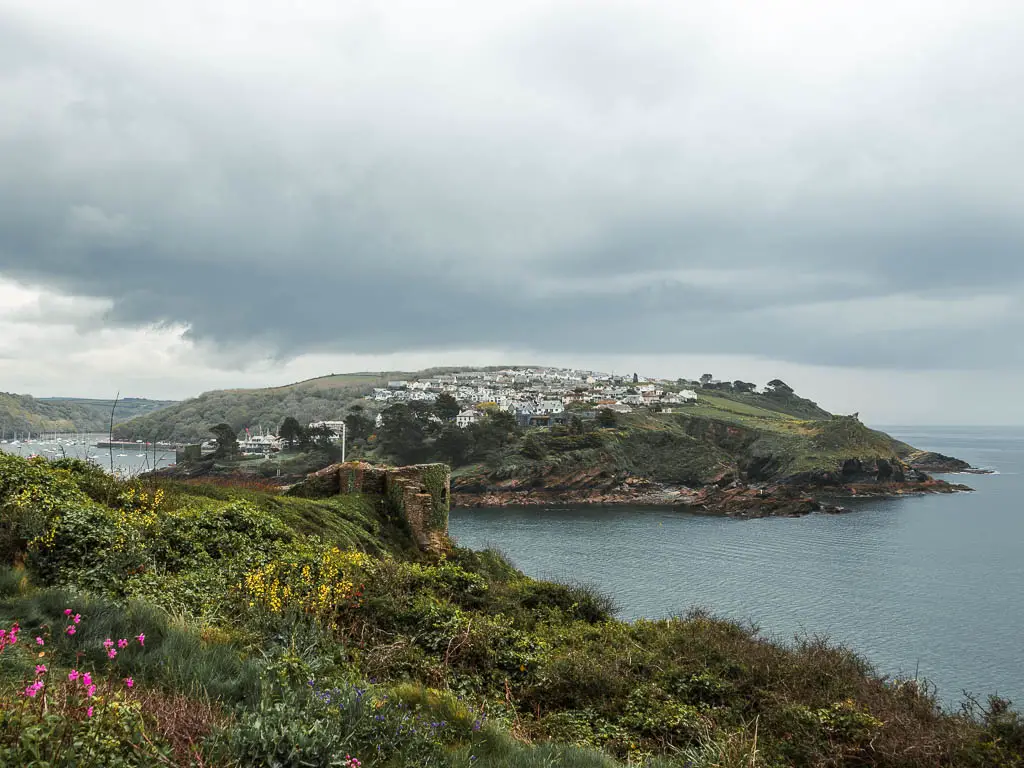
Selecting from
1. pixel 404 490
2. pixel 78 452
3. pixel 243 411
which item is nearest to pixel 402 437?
pixel 243 411

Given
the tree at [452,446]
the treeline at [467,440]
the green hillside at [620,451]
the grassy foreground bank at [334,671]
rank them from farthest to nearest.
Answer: the tree at [452,446] < the treeline at [467,440] < the green hillside at [620,451] < the grassy foreground bank at [334,671]

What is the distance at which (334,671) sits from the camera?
6.41m

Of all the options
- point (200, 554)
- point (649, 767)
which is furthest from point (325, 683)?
point (200, 554)

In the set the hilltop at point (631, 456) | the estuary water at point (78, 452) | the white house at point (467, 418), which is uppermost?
the estuary water at point (78, 452)

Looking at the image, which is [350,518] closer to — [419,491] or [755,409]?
[419,491]

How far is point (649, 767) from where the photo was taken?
6.00 metres

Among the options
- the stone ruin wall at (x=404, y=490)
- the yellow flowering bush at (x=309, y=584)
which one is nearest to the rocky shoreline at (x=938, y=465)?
the stone ruin wall at (x=404, y=490)

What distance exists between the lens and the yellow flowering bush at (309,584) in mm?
7930

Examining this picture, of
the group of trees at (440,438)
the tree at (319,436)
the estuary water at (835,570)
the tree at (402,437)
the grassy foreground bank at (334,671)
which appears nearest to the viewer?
the grassy foreground bank at (334,671)

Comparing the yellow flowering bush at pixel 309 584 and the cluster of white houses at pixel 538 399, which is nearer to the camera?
the yellow flowering bush at pixel 309 584

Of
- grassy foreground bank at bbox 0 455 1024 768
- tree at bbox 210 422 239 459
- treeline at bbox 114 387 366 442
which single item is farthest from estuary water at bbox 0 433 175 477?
treeline at bbox 114 387 366 442

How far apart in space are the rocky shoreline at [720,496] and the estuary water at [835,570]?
12.6 feet

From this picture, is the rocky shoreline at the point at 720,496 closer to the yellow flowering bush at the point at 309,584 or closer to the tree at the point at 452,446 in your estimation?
the tree at the point at 452,446

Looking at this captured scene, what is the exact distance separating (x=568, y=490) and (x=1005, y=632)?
5188 cm
